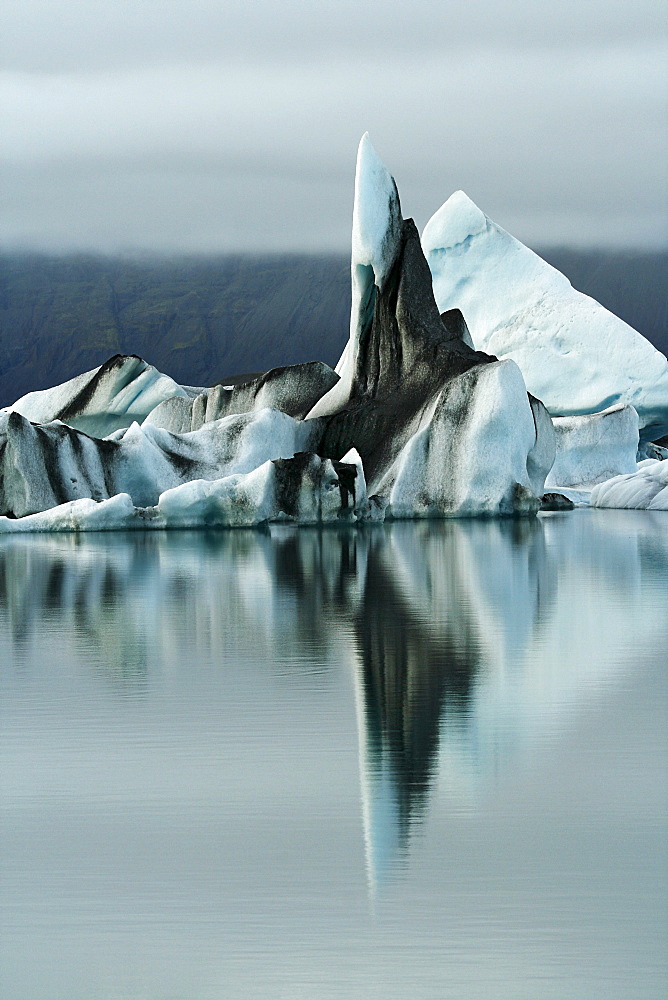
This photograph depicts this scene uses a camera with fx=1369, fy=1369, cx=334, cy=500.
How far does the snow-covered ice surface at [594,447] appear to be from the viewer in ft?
89.1

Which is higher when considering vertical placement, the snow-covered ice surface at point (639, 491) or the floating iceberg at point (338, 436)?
the floating iceberg at point (338, 436)

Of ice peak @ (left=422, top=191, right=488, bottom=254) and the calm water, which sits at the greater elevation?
ice peak @ (left=422, top=191, right=488, bottom=254)

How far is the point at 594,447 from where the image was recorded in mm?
27547

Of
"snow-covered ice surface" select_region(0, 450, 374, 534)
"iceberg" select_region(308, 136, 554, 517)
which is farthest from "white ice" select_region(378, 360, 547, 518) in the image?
"snow-covered ice surface" select_region(0, 450, 374, 534)

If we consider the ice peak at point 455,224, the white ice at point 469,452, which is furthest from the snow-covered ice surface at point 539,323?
the white ice at point 469,452

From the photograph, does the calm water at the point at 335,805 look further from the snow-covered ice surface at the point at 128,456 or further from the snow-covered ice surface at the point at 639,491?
the snow-covered ice surface at the point at 639,491

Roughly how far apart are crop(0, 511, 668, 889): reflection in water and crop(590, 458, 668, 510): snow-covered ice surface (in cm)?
1050

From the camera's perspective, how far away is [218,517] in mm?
16422

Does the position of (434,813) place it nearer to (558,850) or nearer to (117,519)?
(558,850)

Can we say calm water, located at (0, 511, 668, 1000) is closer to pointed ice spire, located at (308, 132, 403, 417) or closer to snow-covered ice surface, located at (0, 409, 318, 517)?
→ snow-covered ice surface, located at (0, 409, 318, 517)

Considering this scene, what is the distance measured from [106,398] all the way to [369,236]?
246 inches

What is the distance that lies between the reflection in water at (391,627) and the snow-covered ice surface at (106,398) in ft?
34.5

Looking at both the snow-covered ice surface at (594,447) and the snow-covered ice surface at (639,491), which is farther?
the snow-covered ice surface at (594,447)

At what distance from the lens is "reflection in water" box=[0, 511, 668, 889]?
3732 mm
